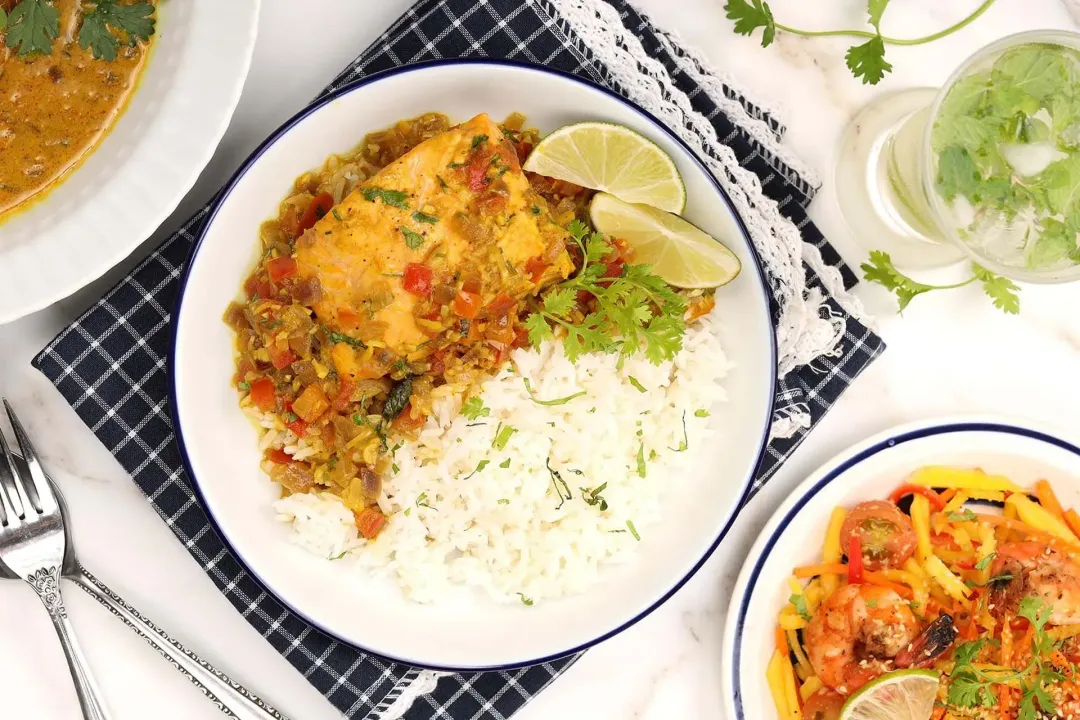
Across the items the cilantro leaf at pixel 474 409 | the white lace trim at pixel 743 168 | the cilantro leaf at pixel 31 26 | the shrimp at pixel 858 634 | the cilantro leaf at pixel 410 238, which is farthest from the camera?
the shrimp at pixel 858 634

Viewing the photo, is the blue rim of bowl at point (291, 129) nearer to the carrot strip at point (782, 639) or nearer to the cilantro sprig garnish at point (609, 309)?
the cilantro sprig garnish at point (609, 309)

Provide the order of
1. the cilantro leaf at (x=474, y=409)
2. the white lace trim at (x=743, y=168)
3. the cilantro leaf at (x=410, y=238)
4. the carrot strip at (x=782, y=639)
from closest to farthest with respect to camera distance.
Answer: the cilantro leaf at (x=410, y=238) < the cilantro leaf at (x=474, y=409) < the white lace trim at (x=743, y=168) < the carrot strip at (x=782, y=639)

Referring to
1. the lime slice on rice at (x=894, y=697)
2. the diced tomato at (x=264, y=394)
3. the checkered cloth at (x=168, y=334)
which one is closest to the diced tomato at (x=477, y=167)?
the checkered cloth at (x=168, y=334)

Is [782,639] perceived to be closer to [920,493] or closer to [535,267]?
[920,493]

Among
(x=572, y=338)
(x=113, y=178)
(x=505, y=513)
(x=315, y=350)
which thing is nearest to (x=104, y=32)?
(x=113, y=178)

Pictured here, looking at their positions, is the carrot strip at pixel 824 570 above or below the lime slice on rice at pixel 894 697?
above

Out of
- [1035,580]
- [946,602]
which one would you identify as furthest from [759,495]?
[1035,580]

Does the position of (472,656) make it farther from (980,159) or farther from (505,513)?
(980,159)
